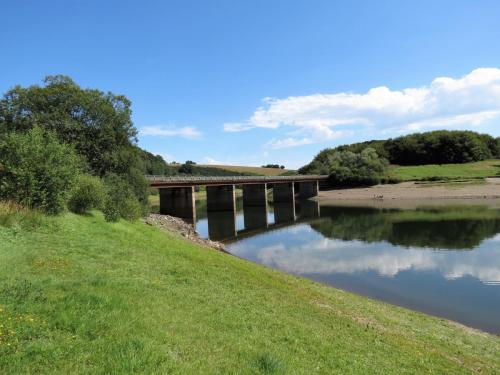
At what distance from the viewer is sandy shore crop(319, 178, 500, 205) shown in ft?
296

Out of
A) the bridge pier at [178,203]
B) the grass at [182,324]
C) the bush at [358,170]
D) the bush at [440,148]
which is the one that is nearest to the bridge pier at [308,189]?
the bush at [358,170]

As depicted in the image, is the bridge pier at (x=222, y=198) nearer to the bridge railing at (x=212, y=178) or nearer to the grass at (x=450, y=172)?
the bridge railing at (x=212, y=178)

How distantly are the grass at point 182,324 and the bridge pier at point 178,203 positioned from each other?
55.7 meters

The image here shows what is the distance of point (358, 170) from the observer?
119m

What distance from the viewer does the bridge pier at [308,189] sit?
11719 cm

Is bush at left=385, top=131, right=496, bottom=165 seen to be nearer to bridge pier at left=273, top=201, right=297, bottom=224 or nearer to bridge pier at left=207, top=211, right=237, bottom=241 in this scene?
bridge pier at left=273, top=201, right=297, bottom=224

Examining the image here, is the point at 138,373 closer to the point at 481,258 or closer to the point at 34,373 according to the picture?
the point at 34,373

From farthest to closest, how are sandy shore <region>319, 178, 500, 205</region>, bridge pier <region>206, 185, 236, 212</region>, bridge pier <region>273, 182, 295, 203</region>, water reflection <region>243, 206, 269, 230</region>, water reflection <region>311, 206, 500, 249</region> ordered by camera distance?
bridge pier <region>273, 182, 295, 203</region>
sandy shore <region>319, 178, 500, 205</region>
bridge pier <region>206, 185, 236, 212</region>
water reflection <region>243, 206, 269, 230</region>
water reflection <region>311, 206, 500, 249</region>

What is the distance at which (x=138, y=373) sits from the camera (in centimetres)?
575

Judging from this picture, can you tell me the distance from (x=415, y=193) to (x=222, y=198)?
4951 centimetres

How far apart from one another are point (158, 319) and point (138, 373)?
8.63 ft

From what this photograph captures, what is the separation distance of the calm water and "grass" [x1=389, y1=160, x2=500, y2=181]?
207 feet

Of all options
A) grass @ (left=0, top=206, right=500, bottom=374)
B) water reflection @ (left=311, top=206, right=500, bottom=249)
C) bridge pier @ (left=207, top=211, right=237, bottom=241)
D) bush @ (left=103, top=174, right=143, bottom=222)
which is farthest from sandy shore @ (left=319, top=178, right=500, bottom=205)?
grass @ (left=0, top=206, right=500, bottom=374)

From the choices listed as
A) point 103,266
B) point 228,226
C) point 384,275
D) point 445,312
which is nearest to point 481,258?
A: point 384,275
